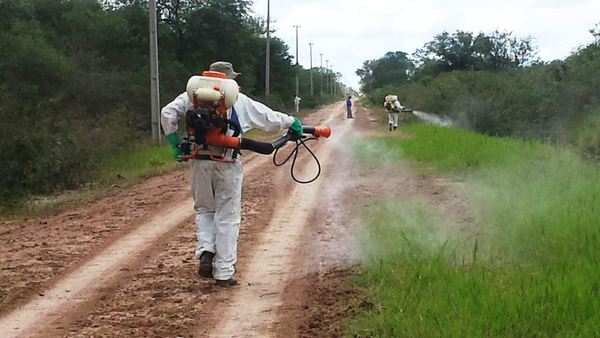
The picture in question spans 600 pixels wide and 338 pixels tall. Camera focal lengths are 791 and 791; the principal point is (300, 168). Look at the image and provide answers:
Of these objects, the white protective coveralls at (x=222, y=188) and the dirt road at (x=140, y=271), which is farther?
the white protective coveralls at (x=222, y=188)

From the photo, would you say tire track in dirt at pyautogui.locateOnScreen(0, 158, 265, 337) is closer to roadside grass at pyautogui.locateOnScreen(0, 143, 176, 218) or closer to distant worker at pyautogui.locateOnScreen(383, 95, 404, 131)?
roadside grass at pyautogui.locateOnScreen(0, 143, 176, 218)

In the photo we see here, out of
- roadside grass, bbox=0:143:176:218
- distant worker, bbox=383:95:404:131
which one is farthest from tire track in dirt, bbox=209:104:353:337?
distant worker, bbox=383:95:404:131

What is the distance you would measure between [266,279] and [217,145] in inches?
51.5

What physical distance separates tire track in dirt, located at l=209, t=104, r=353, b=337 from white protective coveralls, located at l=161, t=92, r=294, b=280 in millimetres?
348

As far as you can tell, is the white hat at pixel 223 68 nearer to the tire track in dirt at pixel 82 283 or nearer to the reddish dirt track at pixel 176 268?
the reddish dirt track at pixel 176 268

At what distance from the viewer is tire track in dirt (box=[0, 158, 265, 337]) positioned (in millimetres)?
5777

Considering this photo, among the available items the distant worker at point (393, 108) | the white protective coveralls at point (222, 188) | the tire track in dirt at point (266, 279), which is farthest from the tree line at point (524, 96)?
the white protective coveralls at point (222, 188)

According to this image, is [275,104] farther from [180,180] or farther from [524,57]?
[180,180]

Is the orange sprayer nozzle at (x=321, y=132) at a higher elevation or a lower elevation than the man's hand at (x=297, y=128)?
lower

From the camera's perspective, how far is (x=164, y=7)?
40.9m

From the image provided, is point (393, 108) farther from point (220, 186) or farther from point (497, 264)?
point (497, 264)

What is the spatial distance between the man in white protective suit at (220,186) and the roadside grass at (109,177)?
5.95m

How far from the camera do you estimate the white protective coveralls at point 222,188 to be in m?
6.69

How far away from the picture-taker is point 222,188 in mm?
6738
